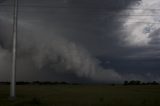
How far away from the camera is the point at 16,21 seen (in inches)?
1531

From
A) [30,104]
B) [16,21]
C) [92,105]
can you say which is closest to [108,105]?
[92,105]

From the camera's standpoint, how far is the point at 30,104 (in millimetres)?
31953

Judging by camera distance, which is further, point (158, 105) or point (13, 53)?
point (13, 53)

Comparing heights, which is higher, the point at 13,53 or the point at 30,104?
the point at 13,53

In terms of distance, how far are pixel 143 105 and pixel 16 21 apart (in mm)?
17546

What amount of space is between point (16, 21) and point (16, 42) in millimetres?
2475

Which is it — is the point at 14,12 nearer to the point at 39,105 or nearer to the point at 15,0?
the point at 15,0

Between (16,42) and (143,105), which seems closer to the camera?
(143,105)

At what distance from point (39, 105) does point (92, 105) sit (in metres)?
5.00

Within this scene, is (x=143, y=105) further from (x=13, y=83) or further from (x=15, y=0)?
(x=15, y=0)

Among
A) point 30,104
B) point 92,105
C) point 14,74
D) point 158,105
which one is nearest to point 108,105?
point 92,105

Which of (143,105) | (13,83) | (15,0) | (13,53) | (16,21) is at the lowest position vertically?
(143,105)

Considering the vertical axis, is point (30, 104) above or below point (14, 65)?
below

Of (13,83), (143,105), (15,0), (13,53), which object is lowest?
(143,105)
